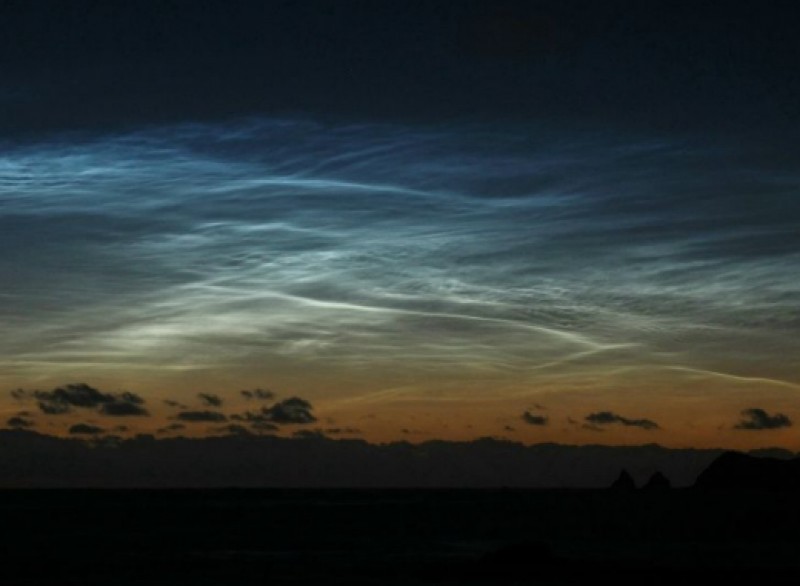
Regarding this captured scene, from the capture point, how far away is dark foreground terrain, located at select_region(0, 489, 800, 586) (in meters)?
74.0

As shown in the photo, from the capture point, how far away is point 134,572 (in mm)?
84000

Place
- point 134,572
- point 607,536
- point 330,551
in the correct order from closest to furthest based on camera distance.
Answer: point 134,572, point 330,551, point 607,536

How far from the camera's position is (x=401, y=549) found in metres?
105

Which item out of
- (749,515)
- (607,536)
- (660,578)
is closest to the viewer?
(660,578)

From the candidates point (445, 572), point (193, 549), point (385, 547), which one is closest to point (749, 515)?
point (385, 547)

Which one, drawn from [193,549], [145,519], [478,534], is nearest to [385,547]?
[193,549]

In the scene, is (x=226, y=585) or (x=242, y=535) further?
(x=242, y=535)

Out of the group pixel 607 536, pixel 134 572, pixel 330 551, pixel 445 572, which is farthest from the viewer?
pixel 607 536

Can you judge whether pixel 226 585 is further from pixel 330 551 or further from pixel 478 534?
pixel 478 534

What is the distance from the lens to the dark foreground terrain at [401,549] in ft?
243

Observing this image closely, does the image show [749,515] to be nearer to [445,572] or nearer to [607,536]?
[607,536]

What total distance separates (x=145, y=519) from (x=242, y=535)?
5176 centimetres

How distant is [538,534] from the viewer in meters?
130

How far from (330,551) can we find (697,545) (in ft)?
101
